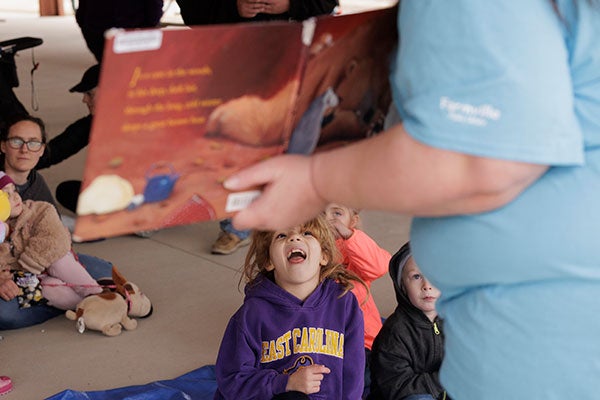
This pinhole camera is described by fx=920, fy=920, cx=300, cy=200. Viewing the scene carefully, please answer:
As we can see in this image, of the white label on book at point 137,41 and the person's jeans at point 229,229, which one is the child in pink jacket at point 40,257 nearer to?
the person's jeans at point 229,229

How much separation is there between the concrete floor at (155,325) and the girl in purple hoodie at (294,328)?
668mm

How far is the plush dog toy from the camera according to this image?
141 inches

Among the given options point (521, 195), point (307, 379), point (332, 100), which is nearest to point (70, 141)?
point (307, 379)

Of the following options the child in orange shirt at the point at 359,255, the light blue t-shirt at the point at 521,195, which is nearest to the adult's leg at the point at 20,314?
the child in orange shirt at the point at 359,255

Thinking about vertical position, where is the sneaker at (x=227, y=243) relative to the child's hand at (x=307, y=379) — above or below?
below

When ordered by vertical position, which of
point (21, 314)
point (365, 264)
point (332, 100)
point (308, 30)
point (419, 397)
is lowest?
point (21, 314)

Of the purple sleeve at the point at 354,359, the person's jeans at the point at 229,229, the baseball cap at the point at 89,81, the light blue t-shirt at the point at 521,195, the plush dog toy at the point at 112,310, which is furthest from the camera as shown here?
the baseball cap at the point at 89,81

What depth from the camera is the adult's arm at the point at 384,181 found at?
0.96 m

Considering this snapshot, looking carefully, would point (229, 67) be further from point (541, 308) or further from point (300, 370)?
point (300, 370)

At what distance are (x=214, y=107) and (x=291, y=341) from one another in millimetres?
1719

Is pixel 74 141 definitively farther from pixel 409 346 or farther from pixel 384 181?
pixel 384 181

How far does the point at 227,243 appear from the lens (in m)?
4.44

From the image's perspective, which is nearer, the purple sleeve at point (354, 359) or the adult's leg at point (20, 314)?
the purple sleeve at point (354, 359)

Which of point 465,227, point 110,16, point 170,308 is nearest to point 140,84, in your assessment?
point 465,227
